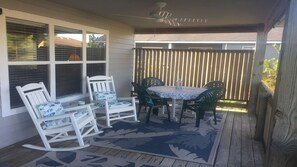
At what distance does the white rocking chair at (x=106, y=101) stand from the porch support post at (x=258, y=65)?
330 cm

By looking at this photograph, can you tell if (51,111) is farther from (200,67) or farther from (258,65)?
(258,65)

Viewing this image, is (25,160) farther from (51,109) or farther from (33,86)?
(33,86)

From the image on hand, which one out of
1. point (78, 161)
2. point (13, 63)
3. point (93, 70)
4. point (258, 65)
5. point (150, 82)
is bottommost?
point (78, 161)

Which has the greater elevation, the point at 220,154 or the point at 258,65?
the point at 258,65

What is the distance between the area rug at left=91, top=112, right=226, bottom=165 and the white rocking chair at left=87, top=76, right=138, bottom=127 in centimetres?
26

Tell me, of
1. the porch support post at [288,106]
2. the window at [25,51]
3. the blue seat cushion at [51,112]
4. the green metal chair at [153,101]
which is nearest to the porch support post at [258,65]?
the green metal chair at [153,101]

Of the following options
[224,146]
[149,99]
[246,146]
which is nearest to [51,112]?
[149,99]

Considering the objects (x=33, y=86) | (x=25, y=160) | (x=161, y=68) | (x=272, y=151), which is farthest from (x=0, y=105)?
(x=161, y=68)

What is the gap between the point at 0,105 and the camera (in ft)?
9.84

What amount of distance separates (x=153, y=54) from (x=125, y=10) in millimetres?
2741

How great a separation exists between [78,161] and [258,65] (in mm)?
4860

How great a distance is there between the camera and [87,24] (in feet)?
15.2

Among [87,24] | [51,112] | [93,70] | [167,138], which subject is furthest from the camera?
[93,70]

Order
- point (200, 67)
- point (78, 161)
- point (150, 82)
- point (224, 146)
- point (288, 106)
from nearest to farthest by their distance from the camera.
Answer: point (288, 106) < point (78, 161) < point (224, 146) < point (150, 82) < point (200, 67)
